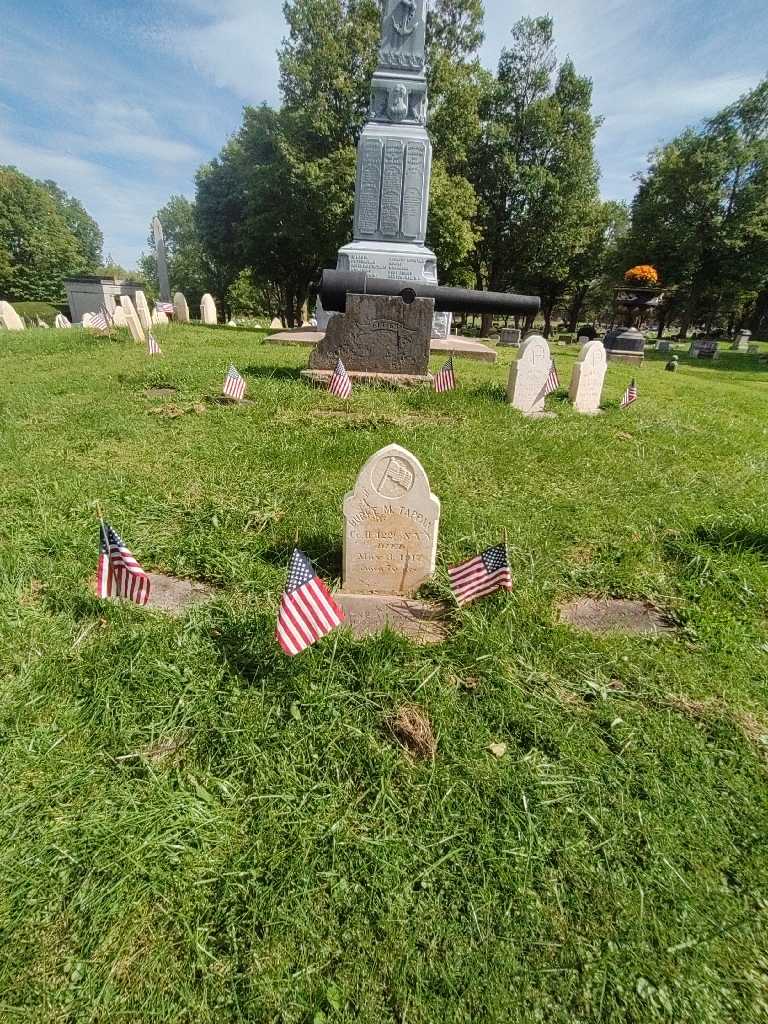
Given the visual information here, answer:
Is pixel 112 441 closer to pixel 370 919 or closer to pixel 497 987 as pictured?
pixel 370 919

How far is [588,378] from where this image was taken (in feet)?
24.8

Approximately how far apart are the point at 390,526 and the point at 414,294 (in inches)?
244

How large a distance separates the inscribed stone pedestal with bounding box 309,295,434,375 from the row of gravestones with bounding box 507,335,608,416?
5.70 feet

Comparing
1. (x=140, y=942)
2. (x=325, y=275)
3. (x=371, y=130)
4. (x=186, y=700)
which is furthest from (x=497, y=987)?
(x=371, y=130)

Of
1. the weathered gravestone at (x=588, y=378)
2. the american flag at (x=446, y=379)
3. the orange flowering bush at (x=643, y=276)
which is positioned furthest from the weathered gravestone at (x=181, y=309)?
the orange flowering bush at (x=643, y=276)

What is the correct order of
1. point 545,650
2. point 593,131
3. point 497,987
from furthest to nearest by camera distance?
point 593,131
point 545,650
point 497,987

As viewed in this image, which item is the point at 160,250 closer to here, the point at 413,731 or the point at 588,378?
the point at 588,378

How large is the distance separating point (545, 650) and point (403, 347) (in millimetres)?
6449

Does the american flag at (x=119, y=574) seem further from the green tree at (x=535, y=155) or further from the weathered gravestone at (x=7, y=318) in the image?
the green tree at (x=535, y=155)

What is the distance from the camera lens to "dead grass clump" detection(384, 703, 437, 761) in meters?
2.04

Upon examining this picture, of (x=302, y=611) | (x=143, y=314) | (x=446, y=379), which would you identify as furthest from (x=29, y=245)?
(x=302, y=611)

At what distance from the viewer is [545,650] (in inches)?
100

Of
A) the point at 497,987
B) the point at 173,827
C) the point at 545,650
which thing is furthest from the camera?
the point at 545,650

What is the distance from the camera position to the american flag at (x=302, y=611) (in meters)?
2.20
